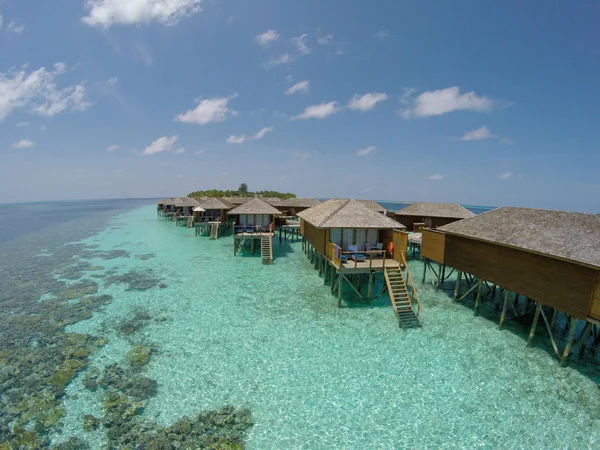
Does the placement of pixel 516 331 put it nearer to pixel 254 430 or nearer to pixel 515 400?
pixel 515 400

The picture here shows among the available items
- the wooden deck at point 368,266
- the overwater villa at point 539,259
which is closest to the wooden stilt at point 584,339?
the overwater villa at point 539,259

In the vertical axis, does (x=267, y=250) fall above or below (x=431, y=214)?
below

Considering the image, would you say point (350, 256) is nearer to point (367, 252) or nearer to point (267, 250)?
point (367, 252)

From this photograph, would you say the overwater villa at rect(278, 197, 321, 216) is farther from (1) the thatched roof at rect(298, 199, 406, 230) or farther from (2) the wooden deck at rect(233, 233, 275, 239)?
(1) the thatched roof at rect(298, 199, 406, 230)

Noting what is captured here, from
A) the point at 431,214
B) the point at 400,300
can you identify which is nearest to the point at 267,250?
the point at 400,300

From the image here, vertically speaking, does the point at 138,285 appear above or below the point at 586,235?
below

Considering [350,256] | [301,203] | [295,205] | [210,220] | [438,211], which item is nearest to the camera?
[350,256]

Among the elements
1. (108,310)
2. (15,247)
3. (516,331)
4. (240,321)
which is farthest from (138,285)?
(15,247)

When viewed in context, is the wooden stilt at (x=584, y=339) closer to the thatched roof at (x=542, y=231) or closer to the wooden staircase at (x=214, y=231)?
the thatched roof at (x=542, y=231)
